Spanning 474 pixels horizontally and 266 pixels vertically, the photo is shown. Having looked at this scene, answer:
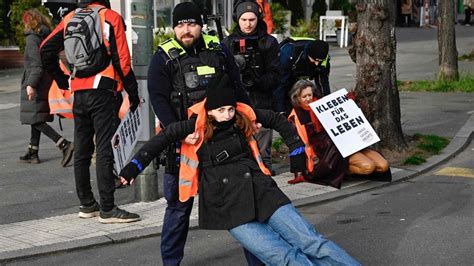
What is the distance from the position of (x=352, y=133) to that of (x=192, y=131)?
414 cm

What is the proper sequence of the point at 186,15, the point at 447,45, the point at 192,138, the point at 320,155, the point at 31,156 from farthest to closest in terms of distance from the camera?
the point at 447,45
the point at 31,156
the point at 320,155
the point at 186,15
the point at 192,138

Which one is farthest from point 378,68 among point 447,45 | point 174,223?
point 447,45

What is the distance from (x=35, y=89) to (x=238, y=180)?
5.75 metres

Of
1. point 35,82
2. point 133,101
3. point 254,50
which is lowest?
point 35,82

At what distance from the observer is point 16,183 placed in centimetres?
924

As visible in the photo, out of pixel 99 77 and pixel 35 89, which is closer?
pixel 99 77

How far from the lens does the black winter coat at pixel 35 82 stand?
989 centimetres

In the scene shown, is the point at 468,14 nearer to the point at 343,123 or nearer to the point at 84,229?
the point at 343,123

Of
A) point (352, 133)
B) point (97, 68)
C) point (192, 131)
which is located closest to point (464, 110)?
point (352, 133)

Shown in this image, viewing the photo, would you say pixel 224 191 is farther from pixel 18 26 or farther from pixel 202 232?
pixel 18 26

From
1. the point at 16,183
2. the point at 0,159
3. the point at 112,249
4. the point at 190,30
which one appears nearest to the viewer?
the point at 190,30

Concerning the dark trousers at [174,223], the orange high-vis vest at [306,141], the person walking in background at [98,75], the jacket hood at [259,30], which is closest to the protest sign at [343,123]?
the orange high-vis vest at [306,141]

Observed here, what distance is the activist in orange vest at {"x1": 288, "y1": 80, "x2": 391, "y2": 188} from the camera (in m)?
8.75

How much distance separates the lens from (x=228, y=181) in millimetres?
4914
